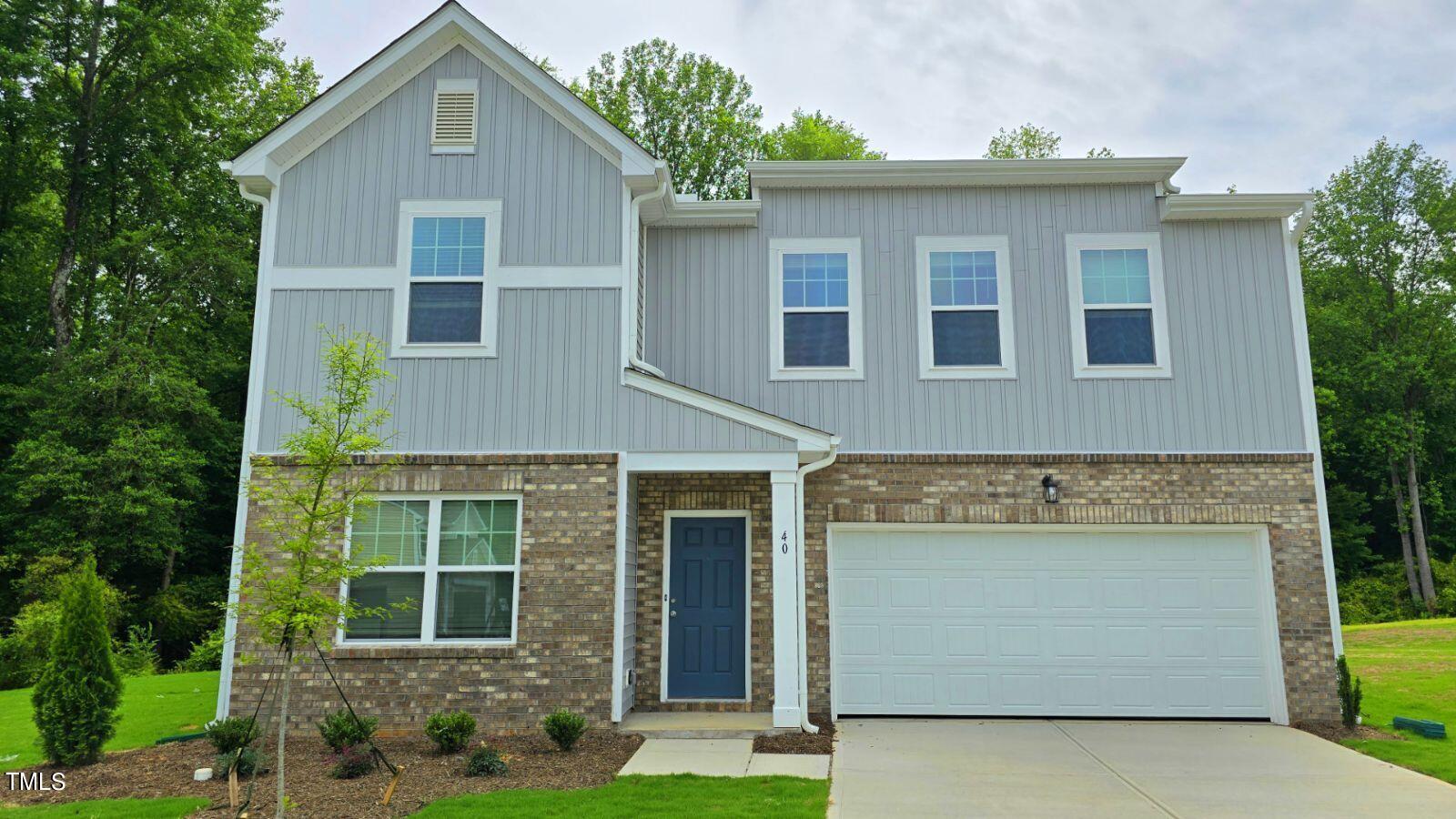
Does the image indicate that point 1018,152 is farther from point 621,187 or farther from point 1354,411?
point 621,187

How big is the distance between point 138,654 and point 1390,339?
35.5 meters

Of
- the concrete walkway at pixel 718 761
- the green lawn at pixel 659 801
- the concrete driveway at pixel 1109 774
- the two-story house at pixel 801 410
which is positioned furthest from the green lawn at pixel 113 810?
the concrete driveway at pixel 1109 774

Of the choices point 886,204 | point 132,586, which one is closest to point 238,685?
point 886,204

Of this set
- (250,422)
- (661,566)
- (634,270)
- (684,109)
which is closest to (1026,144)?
(684,109)

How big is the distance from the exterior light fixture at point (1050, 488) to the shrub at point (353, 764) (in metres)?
7.31

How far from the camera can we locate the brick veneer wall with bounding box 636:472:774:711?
33.0ft

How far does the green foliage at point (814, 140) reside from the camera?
2566cm

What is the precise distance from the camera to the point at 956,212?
10977mm

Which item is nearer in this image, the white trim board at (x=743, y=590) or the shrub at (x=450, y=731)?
the shrub at (x=450, y=731)

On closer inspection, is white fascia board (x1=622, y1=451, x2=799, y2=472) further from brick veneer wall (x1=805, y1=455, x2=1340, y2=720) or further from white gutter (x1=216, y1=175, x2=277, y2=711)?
white gutter (x1=216, y1=175, x2=277, y2=711)

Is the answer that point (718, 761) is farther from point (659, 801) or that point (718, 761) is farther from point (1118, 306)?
point (1118, 306)

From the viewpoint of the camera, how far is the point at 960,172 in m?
10.8

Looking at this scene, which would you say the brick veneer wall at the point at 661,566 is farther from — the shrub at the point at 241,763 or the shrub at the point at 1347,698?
the shrub at the point at 1347,698

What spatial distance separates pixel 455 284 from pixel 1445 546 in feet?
107
